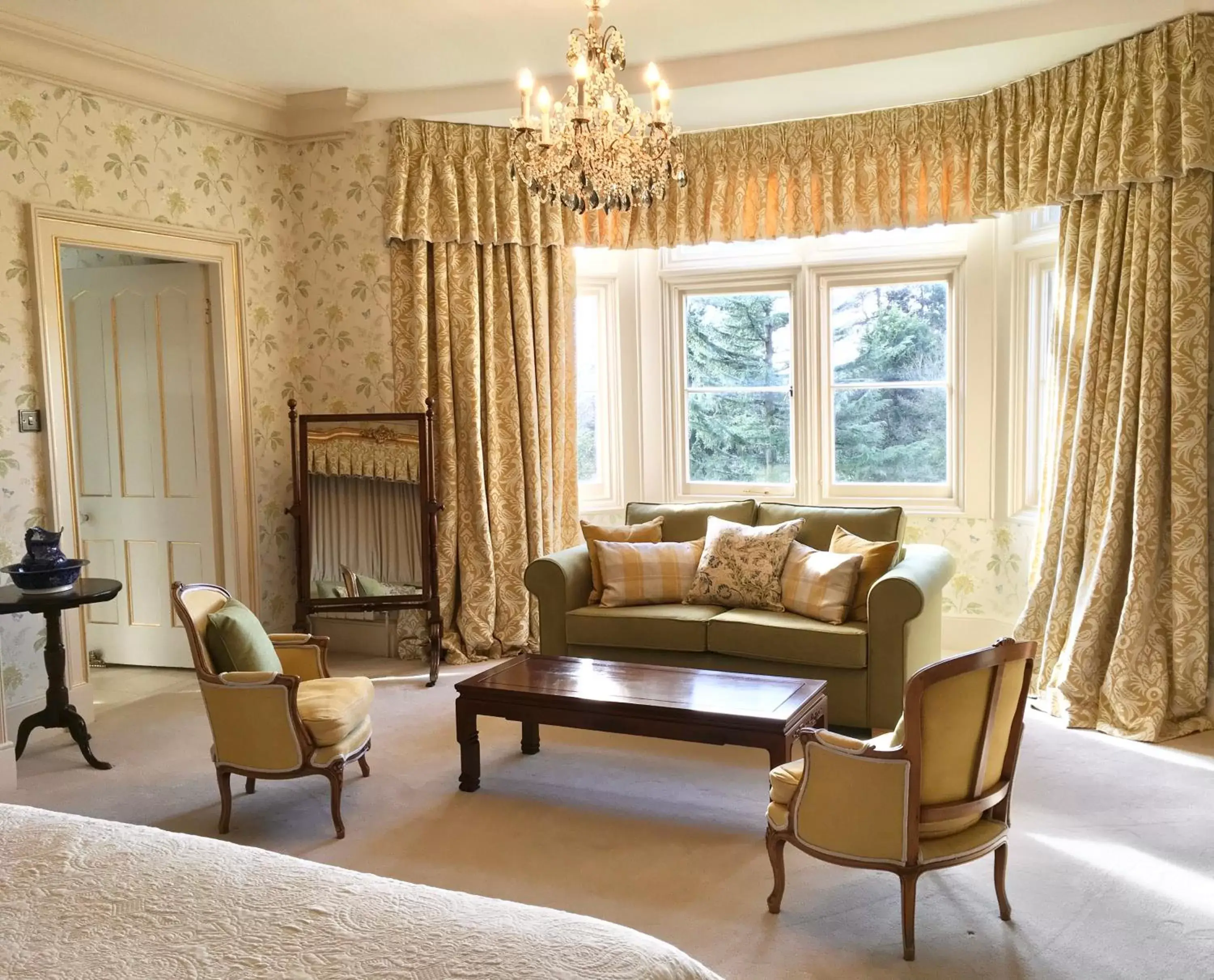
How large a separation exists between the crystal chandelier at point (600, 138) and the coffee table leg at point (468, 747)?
1.88 metres

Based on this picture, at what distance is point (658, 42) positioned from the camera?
15.1 feet

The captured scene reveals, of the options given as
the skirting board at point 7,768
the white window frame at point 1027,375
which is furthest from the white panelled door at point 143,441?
the white window frame at point 1027,375

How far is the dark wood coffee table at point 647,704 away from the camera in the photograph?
10.8 ft

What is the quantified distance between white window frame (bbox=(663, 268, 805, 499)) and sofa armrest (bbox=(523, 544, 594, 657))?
4.97 ft

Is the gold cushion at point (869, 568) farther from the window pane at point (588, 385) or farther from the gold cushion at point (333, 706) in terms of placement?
the window pane at point (588, 385)

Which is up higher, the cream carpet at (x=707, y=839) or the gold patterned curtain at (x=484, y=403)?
the gold patterned curtain at (x=484, y=403)

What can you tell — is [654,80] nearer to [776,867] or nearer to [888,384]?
[776,867]

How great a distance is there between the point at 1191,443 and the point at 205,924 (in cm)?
406

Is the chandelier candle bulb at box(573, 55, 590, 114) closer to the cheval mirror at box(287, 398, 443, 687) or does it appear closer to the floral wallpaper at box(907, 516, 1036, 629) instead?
the cheval mirror at box(287, 398, 443, 687)

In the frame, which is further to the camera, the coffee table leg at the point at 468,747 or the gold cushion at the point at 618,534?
the gold cushion at the point at 618,534

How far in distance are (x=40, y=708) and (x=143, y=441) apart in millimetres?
1611

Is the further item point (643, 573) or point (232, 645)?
A: point (643, 573)

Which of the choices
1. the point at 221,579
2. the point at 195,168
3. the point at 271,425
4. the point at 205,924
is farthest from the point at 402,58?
the point at 205,924

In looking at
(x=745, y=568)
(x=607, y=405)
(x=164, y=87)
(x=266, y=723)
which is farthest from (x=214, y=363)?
(x=745, y=568)
